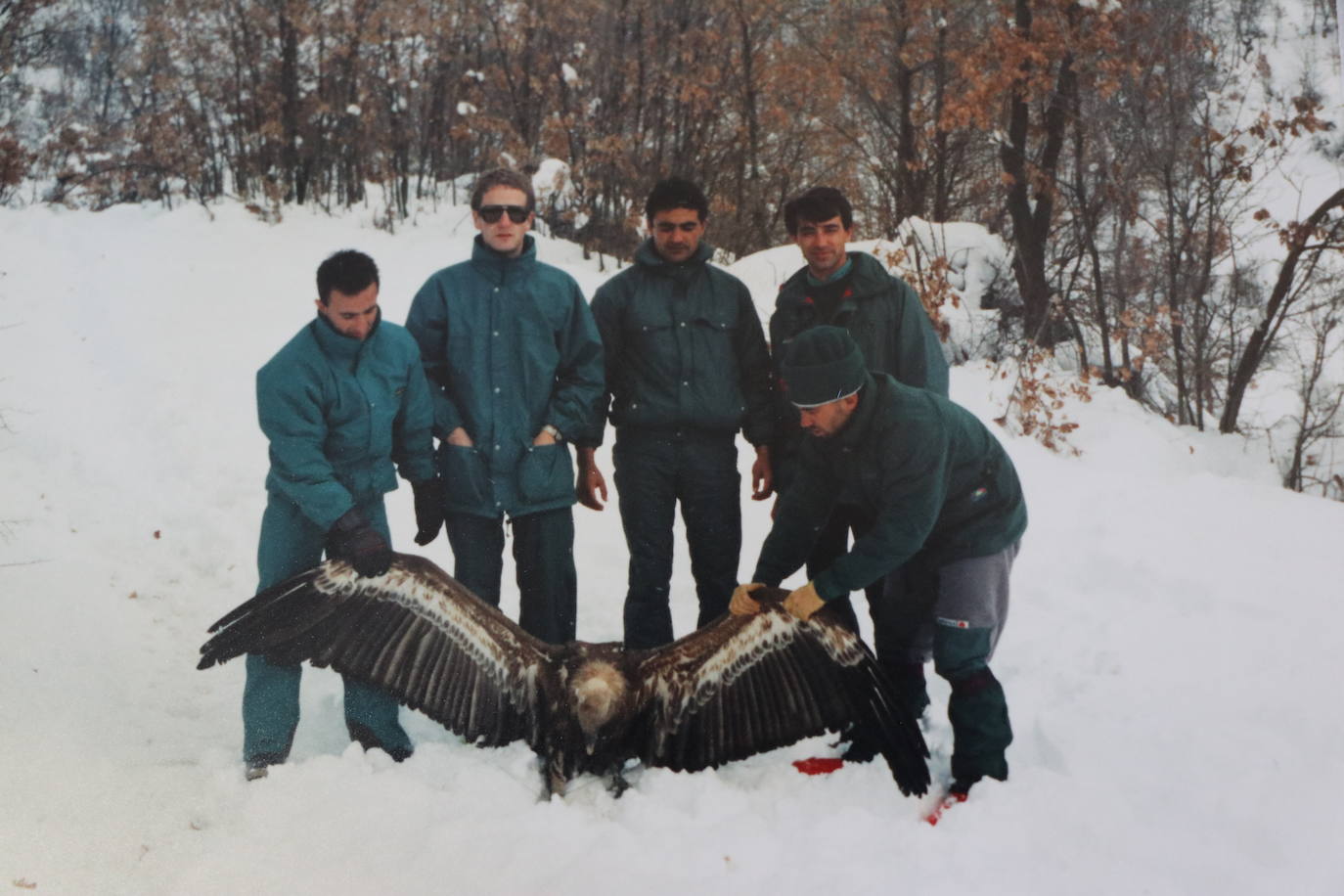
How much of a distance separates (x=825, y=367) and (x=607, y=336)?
109 cm

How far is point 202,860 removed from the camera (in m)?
2.21

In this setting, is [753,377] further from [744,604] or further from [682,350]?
[744,604]

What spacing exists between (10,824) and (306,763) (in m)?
0.69

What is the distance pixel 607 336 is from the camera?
3.38m

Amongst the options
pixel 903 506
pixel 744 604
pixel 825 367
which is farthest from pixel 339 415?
pixel 903 506

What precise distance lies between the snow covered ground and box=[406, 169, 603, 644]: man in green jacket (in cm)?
74

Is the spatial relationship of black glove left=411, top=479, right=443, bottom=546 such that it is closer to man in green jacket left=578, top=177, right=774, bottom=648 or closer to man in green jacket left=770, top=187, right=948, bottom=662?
man in green jacket left=578, top=177, right=774, bottom=648

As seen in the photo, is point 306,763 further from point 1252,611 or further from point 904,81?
point 904,81

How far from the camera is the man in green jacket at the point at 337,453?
269 cm

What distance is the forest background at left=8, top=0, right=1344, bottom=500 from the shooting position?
6.94 metres

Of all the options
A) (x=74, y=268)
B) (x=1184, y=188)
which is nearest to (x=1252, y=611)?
(x=1184, y=188)

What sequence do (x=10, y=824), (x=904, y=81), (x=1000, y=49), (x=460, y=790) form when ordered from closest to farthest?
1. (x=10, y=824)
2. (x=460, y=790)
3. (x=1000, y=49)
4. (x=904, y=81)

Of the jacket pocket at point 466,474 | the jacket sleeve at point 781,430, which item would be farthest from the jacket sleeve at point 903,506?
the jacket pocket at point 466,474

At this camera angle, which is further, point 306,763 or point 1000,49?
point 1000,49
